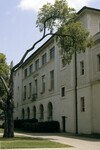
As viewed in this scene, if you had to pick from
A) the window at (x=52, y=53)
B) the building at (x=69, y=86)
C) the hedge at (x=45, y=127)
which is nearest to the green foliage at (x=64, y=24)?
the building at (x=69, y=86)

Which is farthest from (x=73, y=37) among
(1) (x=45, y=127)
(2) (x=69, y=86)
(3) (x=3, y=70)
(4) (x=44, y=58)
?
(3) (x=3, y=70)

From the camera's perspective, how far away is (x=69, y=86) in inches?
1454

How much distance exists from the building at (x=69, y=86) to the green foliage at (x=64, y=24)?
17.2ft

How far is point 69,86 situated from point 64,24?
12356mm

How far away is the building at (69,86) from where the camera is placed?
31.3 m

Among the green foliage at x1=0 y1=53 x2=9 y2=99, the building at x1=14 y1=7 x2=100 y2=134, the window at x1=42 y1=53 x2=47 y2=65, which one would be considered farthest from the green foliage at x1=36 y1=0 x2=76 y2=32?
the green foliage at x1=0 y1=53 x2=9 y2=99

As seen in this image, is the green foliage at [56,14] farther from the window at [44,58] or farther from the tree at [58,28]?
the window at [44,58]

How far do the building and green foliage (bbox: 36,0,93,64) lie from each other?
525 centimetres

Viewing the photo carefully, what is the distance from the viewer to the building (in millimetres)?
31344

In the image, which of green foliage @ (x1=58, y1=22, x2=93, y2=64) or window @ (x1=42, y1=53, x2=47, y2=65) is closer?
green foliage @ (x1=58, y1=22, x2=93, y2=64)

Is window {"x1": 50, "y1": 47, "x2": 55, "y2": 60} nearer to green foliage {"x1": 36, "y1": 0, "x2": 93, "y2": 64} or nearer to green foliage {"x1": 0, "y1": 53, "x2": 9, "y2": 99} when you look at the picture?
green foliage {"x1": 0, "y1": 53, "x2": 9, "y2": 99}

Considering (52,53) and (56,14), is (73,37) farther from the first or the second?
(52,53)

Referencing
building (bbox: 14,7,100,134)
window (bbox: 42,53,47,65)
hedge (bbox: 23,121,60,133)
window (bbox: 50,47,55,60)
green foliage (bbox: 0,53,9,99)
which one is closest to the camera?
building (bbox: 14,7,100,134)

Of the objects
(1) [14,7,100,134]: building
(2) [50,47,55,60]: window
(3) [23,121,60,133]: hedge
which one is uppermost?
(2) [50,47,55,60]: window
